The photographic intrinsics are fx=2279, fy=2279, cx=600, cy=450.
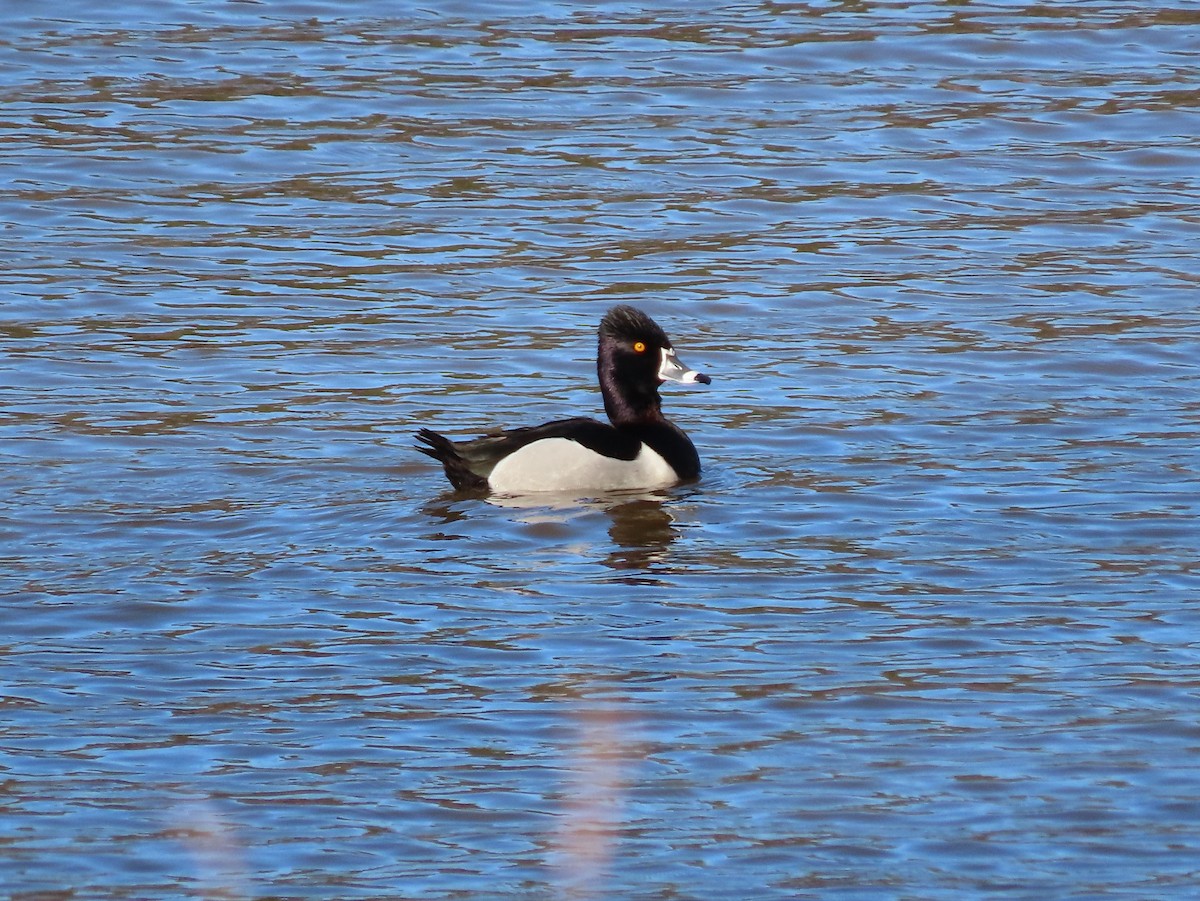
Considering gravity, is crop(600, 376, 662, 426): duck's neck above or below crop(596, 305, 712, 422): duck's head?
below

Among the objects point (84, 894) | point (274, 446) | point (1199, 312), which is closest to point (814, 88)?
point (1199, 312)

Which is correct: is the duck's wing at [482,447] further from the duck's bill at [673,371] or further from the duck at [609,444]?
the duck's bill at [673,371]

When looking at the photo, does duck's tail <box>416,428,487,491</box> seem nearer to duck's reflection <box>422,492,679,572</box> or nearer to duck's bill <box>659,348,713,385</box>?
duck's reflection <box>422,492,679,572</box>

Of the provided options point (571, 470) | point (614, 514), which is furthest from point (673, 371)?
point (614, 514)

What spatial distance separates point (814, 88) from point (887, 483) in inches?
353

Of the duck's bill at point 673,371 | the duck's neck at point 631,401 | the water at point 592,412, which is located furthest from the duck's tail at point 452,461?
the duck's bill at point 673,371

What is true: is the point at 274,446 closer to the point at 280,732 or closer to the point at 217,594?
the point at 217,594

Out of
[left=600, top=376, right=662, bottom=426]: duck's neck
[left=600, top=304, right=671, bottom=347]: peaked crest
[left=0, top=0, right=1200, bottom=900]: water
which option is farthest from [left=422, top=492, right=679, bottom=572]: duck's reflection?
[left=600, top=304, right=671, bottom=347]: peaked crest

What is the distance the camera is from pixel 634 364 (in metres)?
11.5

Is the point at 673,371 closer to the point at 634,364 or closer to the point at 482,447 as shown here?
the point at 634,364

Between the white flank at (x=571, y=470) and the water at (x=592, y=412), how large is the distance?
0.21 m

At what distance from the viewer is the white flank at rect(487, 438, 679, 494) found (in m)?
10.6

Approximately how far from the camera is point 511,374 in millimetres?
12711

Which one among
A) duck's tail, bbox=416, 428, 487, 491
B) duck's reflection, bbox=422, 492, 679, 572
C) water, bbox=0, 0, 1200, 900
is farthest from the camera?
duck's tail, bbox=416, 428, 487, 491
